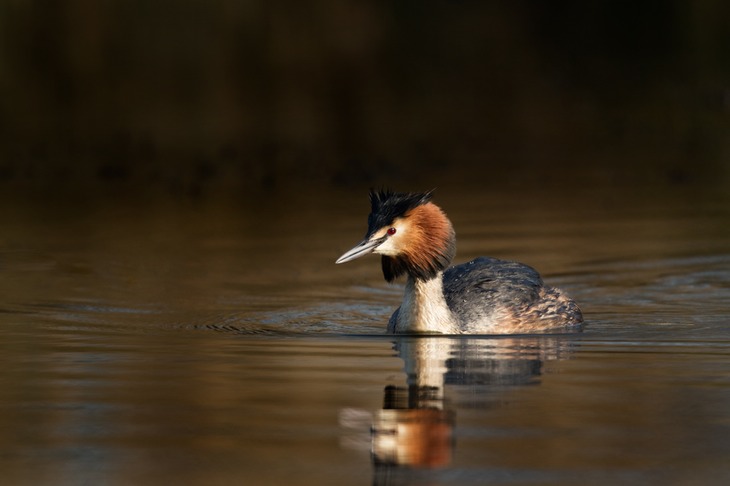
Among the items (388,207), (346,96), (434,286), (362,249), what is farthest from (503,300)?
(346,96)

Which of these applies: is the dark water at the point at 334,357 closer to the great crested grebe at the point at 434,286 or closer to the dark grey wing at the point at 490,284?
the great crested grebe at the point at 434,286

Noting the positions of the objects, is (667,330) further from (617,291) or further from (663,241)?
(663,241)

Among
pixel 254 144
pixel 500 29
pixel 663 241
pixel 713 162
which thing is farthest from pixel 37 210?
pixel 500 29

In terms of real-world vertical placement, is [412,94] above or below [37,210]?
above

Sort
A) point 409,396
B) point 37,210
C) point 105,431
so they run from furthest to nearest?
point 37,210 → point 409,396 → point 105,431

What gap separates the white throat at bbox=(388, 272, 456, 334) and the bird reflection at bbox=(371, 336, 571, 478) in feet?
0.47

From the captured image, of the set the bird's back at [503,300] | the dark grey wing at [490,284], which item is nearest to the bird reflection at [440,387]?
the bird's back at [503,300]

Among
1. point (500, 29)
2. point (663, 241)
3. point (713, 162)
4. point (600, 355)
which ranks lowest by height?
point (600, 355)

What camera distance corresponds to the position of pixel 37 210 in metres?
18.6

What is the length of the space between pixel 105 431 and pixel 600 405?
8.47ft

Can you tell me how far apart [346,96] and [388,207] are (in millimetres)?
14995

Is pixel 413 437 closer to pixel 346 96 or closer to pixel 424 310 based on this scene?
pixel 424 310

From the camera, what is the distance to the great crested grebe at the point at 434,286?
38.0ft

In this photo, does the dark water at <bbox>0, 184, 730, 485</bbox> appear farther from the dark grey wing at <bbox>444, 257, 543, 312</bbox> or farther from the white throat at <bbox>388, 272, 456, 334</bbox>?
the dark grey wing at <bbox>444, 257, 543, 312</bbox>
